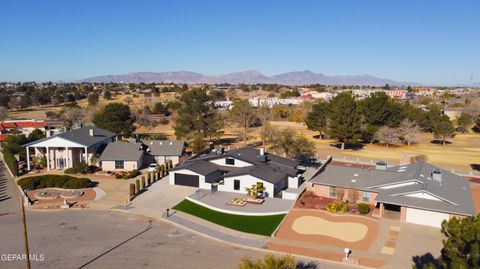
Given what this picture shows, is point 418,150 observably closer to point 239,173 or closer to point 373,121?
point 373,121

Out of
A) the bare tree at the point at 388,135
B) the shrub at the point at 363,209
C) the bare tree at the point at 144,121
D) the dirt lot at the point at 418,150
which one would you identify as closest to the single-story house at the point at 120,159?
the dirt lot at the point at 418,150

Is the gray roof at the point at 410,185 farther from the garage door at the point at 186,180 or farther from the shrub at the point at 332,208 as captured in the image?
the garage door at the point at 186,180

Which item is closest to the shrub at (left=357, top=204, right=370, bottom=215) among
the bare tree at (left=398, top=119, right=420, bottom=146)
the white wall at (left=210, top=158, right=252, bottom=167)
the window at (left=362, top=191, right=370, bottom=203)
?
the window at (left=362, top=191, right=370, bottom=203)

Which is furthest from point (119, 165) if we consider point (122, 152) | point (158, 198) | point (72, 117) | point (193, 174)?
point (72, 117)

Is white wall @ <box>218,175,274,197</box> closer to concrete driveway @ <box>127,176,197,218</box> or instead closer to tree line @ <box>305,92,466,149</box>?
concrete driveway @ <box>127,176,197,218</box>

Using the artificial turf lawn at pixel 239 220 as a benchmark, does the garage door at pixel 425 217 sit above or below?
above

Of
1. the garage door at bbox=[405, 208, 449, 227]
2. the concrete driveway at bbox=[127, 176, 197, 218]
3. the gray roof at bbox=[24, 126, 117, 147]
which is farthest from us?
the gray roof at bbox=[24, 126, 117, 147]
